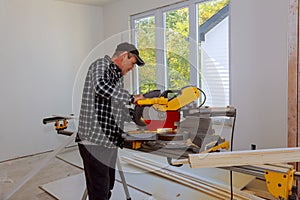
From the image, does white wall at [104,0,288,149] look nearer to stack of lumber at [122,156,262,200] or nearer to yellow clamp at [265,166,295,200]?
stack of lumber at [122,156,262,200]

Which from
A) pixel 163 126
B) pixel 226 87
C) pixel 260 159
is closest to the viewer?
pixel 260 159

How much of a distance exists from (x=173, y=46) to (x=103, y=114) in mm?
1478

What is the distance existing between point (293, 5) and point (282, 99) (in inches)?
34.6

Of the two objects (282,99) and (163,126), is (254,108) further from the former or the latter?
(163,126)

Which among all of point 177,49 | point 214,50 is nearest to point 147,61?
point 177,49

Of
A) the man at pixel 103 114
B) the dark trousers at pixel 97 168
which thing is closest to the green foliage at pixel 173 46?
the man at pixel 103 114

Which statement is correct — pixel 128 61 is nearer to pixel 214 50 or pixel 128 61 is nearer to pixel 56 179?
pixel 214 50

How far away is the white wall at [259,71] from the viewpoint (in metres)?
2.63

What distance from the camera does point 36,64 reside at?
3.90 m

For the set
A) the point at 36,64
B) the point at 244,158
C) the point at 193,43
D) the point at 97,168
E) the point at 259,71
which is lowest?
the point at 97,168

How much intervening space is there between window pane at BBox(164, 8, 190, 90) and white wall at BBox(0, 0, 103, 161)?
155 cm

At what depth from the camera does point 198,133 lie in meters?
1.59

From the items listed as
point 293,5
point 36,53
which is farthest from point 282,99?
point 36,53

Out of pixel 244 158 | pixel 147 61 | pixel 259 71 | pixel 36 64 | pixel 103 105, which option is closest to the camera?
pixel 244 158
